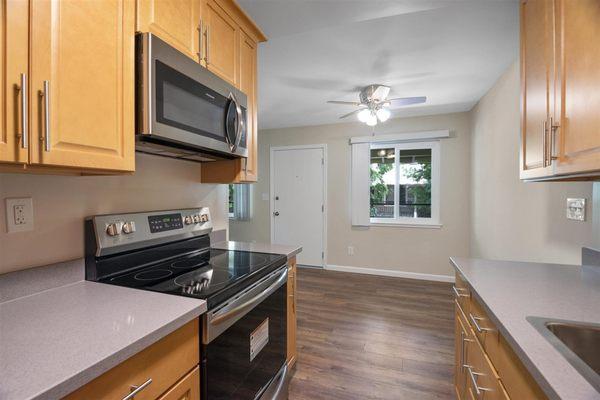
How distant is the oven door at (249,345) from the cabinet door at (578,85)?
4.29 feet

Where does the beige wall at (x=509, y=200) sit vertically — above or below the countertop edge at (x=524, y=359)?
above

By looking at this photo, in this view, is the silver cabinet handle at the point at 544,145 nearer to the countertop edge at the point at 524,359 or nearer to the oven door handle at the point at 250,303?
the countertop edge at the point at 524,359

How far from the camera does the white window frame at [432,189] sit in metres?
3.83

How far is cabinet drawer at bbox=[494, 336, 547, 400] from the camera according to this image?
2.31ft

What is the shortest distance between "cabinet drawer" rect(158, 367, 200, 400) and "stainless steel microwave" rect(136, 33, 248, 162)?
852mm

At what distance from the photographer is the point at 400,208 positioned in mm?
4062

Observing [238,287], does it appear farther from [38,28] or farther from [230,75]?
[230,75]

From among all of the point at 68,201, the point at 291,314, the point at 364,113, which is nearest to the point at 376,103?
the point at 364,113

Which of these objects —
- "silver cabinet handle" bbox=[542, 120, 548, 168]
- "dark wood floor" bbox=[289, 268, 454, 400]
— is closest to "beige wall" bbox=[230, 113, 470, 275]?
"dark wood floor" bbox=[289, 268, 454, 400]

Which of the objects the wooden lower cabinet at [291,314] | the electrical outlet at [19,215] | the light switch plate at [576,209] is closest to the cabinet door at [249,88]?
the wooden lower cabinet at [291,314]

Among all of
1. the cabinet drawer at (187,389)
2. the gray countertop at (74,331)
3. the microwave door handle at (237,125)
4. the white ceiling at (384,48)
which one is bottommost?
the cabinet drawer at (187,389)

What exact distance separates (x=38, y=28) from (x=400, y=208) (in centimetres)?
401

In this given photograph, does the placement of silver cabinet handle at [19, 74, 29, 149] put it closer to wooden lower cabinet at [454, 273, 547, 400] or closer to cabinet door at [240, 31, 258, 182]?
cabinet door at [240, 31, 258, 182]

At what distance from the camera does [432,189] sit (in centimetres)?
387
